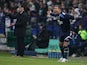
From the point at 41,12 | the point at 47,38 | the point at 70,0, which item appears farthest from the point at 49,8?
the point at 47,38

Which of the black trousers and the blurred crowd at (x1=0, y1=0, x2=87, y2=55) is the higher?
the blurred crowd at (x1=0, y1=0, x2=87, y2=55)

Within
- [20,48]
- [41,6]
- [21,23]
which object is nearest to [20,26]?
[21,23]

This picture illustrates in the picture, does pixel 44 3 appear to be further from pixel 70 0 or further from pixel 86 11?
pixel 86 11

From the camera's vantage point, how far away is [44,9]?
2086 centimetres

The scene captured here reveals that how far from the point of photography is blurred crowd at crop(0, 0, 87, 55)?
60.3ft

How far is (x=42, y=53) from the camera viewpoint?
17.5 meters

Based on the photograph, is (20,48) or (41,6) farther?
(41,6)

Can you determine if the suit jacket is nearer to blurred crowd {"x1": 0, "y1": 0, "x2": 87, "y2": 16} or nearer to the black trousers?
the black trousers

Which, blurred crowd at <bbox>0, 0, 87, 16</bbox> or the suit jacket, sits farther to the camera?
blurred crowd at <bbox>0, 0, 87, 16</bbox>

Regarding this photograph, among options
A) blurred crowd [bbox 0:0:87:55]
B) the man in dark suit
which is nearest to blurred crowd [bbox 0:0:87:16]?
blurred crowd [bbox 0:0:87:55]

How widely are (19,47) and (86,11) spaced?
486 centimetres

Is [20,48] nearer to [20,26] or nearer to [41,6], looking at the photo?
[20,26]

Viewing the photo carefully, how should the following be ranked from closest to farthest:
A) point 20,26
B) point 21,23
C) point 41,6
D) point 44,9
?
point 21,23
point 20,26
point 44,9
point 41,6

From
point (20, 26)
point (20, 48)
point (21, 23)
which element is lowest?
point (20, 48)
